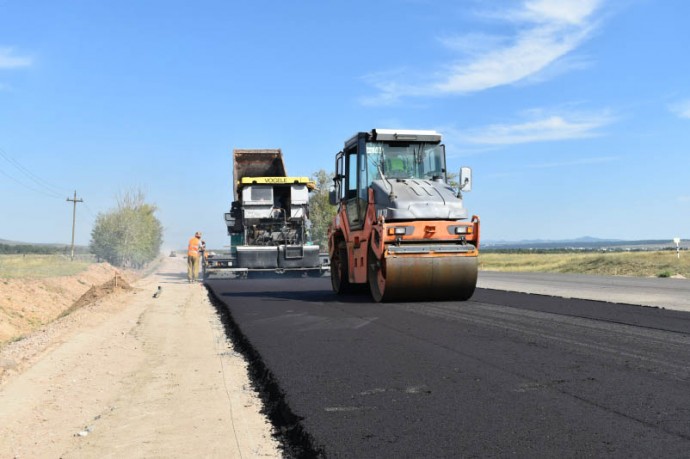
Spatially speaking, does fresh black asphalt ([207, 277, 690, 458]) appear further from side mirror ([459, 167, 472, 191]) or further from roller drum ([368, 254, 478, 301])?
side mirror ([459, 167, 472, 191])

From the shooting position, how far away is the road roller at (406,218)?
10.9 metres

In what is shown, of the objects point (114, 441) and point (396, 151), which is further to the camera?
point (396, 151)

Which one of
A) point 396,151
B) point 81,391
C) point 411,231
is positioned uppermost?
point 396,151

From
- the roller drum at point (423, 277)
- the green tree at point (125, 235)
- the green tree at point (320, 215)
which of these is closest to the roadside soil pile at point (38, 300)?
the roller drum at point (423, 277)

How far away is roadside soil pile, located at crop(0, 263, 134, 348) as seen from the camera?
49.5 feet

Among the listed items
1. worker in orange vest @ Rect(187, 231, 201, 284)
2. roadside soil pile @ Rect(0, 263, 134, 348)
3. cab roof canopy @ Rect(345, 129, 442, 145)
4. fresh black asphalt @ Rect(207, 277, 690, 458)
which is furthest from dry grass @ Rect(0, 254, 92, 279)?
fresh black asphalt @ Rect(207, 277, 690, 458)

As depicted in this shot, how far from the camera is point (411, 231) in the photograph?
1095cm

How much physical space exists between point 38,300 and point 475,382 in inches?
704

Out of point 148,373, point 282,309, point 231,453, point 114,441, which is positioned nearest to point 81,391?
point 148,373

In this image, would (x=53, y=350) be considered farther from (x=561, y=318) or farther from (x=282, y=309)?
(x=561, y=318)

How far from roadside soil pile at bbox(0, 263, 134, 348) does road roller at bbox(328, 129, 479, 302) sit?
21.5 feet

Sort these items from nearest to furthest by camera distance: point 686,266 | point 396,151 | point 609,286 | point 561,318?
point 561,318
point 396,151
point 609,286
point 686,266

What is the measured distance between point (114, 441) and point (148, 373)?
235 centimetres

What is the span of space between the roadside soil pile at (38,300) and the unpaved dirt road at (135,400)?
17.2 ft
